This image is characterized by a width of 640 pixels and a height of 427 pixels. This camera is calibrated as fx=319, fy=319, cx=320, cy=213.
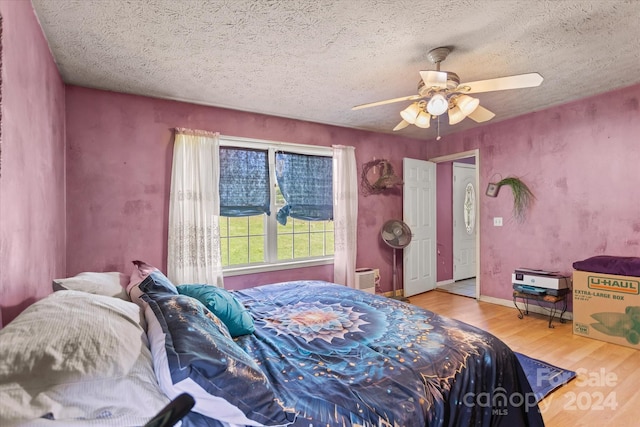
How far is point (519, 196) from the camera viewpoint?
3.97 meters

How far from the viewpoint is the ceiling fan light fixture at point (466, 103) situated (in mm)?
2240

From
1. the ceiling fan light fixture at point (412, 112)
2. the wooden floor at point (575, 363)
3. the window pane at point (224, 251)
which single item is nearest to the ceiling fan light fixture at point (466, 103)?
the ceiling fan light fixture at point (412, 112)

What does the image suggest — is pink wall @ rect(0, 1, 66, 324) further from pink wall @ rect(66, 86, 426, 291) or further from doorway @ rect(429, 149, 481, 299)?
doorway @ rect(429, 149, 481, 299)

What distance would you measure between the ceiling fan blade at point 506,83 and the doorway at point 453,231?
3.36m

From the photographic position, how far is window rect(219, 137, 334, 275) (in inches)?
141

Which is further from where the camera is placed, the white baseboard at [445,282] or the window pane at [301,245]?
the white baseboard at [445,282]

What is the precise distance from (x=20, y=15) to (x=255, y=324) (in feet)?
6.54

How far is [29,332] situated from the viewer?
0.87 meters

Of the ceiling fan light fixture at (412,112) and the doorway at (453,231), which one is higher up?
the ceiling fan light fixture at (412,112)

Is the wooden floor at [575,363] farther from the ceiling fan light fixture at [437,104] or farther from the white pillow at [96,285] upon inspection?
the white pillow at [96,285]

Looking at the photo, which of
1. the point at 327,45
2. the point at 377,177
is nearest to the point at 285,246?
the point at 377,177

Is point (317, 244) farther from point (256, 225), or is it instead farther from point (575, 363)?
point (575, 363)

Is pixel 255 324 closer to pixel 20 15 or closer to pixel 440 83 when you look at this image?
pixel 440 83

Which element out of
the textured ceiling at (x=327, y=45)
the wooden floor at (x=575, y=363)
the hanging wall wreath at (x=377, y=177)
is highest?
the textured ceiling at (x=327, y=45)
